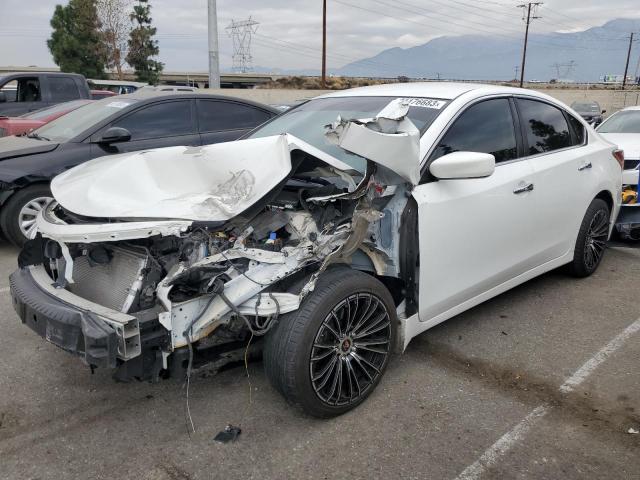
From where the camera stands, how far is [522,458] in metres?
2.57

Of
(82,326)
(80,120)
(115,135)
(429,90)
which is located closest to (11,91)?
(80,120)

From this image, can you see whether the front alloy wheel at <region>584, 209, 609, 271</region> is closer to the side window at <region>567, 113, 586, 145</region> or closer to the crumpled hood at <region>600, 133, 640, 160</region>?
the side window at <region>567, 113, 586, 145</region>

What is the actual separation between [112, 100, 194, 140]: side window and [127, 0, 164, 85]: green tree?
31307 millimetres

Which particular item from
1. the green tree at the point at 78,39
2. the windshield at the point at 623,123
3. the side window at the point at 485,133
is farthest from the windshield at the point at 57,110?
the green tree at the point at 78,39

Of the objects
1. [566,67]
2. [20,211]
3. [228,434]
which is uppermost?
[566,67]

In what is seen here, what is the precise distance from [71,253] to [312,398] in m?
1.42

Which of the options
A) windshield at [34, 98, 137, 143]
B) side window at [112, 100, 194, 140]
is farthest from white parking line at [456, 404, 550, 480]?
windshield at [34, 98, 137, 143]

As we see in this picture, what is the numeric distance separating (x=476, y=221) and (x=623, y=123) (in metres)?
5.86

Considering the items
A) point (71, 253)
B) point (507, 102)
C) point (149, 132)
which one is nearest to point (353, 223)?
point (71, 253)

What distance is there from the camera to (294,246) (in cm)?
279

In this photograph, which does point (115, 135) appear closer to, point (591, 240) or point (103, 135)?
point (103, 135)

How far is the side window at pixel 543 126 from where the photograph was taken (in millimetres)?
4004

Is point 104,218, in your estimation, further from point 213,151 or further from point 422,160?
point 422,160

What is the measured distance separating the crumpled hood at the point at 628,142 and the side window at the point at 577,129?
1.93 meters
